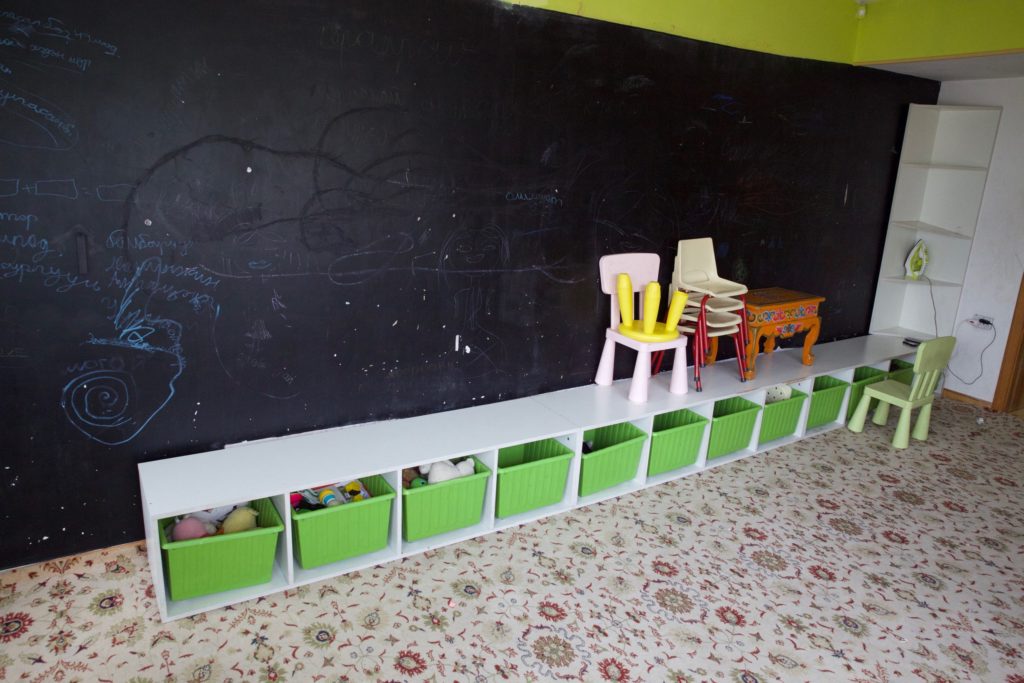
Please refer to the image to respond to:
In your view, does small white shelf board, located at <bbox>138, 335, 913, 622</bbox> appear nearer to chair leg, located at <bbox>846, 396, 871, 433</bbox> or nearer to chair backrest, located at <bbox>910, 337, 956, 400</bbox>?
chair leg, located at <bbox>846, 396, 871, 433</bbox>

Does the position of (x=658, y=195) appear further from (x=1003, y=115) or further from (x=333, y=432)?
(x=1003, y=115)

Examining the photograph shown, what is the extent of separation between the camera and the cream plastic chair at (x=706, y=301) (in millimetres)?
3631

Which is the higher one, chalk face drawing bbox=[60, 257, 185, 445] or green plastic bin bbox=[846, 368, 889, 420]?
chalk face drawing bbox=[60, 257, 185, 445]

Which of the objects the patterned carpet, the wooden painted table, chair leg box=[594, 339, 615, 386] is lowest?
the patterned carpet

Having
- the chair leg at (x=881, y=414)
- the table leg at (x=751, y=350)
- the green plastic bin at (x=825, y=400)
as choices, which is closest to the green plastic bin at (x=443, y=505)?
the table leg at (x=751, y=350)

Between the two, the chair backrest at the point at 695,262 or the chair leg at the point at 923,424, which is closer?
the chair backrest at the point at 695,262

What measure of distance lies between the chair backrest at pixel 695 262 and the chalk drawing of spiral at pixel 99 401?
8.51 feet

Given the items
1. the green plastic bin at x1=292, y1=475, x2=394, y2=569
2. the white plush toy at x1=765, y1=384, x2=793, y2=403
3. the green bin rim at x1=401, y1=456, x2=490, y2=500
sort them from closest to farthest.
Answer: the green plastic bin at x1=292, y1=475, x2=394, y2=569 → the green bin rim at x1=401, y1=456, x2=490, y2=500 → the white plush toy at x1=765, y1=384, x2=793, y2=403

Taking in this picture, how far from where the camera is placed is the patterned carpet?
7.29 ft

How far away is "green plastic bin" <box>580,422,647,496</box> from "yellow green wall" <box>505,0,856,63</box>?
1919 millimetres

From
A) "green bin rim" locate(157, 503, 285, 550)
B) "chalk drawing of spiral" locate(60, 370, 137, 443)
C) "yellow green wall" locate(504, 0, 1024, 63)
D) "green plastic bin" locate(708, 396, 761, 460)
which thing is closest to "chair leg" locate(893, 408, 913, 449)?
"green plastic bin" locate(708, 396, 761, 460)

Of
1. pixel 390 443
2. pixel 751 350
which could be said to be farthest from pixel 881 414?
pixel 390 443

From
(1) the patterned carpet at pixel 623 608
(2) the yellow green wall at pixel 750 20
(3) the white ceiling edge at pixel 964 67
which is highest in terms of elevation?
(2) the yellow green wall at pixel 750 20

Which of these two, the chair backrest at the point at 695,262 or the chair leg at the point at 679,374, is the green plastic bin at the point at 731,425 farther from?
the chair backrest at the point at 695,262
